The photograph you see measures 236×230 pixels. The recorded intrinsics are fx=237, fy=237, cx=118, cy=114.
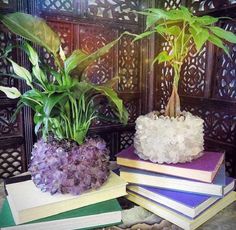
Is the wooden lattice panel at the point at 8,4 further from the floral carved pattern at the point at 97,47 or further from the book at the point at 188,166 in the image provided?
the book at the point at 188,166

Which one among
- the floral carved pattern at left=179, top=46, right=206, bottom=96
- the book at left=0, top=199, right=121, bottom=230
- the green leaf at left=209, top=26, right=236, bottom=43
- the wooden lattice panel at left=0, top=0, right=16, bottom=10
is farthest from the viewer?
the floral carved pattern at left=179, top=46, right=206, bottom=96

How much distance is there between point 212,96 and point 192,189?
35 cm

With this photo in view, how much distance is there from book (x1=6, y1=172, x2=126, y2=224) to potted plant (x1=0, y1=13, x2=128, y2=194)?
2 centimetres

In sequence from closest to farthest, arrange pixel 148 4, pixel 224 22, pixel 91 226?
pixel 91 226, pixel 224 22, pixel 148 4

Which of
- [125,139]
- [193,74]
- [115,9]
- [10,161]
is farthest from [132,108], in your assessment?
[10,161]

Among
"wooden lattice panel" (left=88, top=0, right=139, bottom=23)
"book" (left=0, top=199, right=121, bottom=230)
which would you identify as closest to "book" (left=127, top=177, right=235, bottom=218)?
"book" (left=0, top=199, right=121, bottom=230)

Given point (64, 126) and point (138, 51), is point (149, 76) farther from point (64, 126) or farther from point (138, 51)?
point (64, 126)

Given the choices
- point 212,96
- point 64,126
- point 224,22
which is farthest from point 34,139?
point 224,22

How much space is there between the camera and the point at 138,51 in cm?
92

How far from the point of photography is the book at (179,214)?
0.51 m

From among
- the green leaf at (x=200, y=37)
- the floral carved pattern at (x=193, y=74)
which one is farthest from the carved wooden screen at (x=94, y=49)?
the green leaf at (x=200, y=37)

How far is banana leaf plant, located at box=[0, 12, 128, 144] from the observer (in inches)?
19.7

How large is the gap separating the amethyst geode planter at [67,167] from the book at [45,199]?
0.01 m

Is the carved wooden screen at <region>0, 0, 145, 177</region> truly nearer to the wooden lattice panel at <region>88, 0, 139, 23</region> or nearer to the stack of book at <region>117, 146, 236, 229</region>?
the wooden lattice panel at <region>88, 0, 139, 23</region>
